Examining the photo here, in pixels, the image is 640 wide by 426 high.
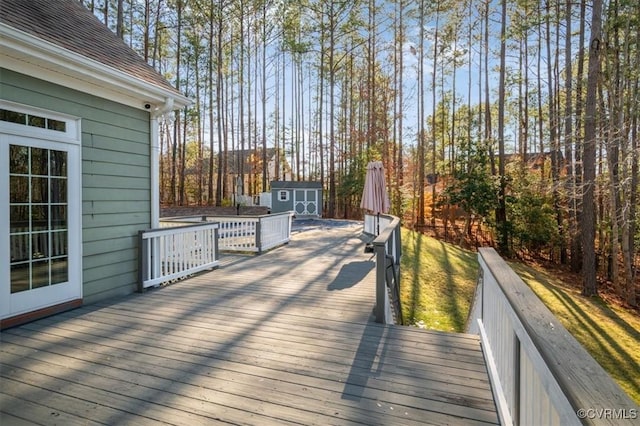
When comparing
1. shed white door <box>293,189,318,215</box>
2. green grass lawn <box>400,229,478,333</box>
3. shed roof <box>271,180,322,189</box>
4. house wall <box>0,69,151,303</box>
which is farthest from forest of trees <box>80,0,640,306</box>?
house wall <box>0,69,151,303</box>

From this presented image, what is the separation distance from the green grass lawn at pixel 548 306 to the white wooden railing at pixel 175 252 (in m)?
3.49

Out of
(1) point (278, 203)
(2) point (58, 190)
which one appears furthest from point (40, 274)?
(1) point (278, 203)

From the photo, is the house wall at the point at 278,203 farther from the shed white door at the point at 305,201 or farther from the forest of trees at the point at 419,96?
the forest of trees at the point at 419,96

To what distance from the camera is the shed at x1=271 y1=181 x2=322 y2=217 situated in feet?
59.0

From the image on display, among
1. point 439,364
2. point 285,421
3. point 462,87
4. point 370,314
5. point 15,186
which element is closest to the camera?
point 285,421

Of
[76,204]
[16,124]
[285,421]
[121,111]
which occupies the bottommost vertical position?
[285,421]

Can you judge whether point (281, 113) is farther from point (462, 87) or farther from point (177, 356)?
point (177, 356)

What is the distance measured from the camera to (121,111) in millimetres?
4352

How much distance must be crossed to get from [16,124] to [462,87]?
70.7ft

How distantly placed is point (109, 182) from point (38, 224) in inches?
35.5

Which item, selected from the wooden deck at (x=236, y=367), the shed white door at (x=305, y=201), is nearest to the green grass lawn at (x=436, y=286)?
the wooden deck at (x=236, y=367)

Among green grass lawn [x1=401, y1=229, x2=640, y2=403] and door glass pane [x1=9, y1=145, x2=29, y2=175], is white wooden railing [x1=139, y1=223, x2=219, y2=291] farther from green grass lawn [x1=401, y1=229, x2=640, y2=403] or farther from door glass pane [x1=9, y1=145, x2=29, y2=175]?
green grass lawn [x1=401, y1=229, x2=640, y2=403]

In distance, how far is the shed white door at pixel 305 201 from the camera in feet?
59.1

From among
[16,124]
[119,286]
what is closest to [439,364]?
[119,286]
